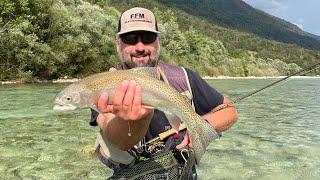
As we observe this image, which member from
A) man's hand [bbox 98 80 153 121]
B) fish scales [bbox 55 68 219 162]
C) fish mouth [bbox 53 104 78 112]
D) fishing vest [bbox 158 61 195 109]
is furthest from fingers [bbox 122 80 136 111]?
fishing vest [bbox 158 61 195 109]

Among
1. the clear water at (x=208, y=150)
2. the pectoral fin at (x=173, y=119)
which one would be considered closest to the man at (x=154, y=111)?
the pectoral fin at (x=173, y=119)

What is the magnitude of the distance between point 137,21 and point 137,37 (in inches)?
5.6

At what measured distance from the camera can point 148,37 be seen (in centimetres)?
412

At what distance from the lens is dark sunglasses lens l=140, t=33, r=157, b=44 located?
4.09 meters

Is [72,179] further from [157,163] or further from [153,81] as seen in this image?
[153,81]

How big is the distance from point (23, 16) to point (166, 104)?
4652 centimetres

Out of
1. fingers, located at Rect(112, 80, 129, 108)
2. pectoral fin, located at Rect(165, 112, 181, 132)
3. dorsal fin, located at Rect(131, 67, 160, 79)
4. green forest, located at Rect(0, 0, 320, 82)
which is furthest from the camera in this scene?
green forest, located at Rect(0, 0, 320, 82)

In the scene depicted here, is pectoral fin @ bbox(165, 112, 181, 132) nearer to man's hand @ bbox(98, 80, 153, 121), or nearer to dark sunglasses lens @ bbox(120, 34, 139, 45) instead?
man's hand @ bbox(98, 80, 153, 121)

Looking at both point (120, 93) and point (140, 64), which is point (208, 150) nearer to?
point (140, 64)

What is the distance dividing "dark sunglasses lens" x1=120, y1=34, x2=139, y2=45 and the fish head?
98cm

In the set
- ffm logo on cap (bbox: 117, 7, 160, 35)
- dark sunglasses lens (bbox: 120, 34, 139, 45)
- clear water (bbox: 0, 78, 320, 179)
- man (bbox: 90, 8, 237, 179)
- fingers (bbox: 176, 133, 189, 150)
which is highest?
ffm logo on cap (bbox: 117, 7, 160, 35)

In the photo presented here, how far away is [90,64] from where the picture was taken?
54.1 m

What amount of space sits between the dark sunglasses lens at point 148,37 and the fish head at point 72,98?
3.41 ft

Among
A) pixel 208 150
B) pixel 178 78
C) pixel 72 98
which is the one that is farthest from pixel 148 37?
pixel 208 150
